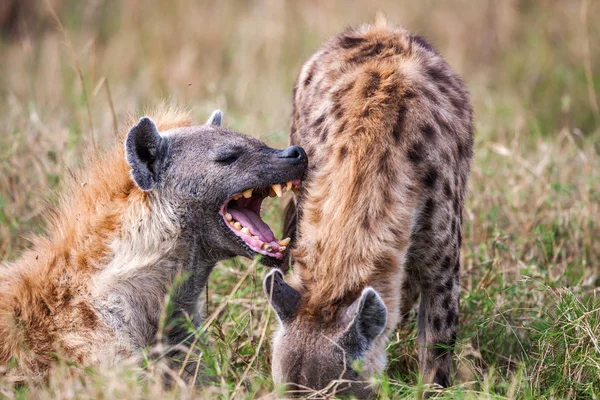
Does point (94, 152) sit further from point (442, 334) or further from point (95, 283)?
point (442, 334)

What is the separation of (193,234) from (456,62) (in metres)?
5.40

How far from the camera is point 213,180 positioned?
362 centimetres

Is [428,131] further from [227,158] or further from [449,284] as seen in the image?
[227,158]

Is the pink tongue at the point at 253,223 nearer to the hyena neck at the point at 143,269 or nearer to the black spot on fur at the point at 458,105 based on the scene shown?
the hyena neck at the point at 143,269

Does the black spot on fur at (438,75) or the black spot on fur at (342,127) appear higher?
the black spot on fur at (438,75)

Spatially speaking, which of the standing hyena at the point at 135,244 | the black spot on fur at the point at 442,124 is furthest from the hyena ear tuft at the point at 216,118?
the black spot on fur at the point at 442,124

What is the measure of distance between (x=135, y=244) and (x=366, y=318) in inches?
41.5

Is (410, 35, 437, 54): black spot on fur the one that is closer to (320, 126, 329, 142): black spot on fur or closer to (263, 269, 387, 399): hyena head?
(320, 126, 329, 142): black spot on fur

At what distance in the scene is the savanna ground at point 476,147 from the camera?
355 centimetres

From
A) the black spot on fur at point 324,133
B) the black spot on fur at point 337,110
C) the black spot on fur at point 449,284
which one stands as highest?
the black spot on fur at point 337,110

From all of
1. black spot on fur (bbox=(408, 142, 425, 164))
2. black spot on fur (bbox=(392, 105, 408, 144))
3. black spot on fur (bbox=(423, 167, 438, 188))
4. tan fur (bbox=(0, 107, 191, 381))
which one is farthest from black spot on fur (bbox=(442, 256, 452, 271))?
tan fur (bbox=(0, 107, 191, 381))

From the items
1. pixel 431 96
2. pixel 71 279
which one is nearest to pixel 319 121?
pixel 431 96

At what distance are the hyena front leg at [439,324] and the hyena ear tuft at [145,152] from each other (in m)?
1.23

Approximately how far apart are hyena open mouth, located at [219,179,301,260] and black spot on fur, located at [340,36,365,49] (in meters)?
0.84
